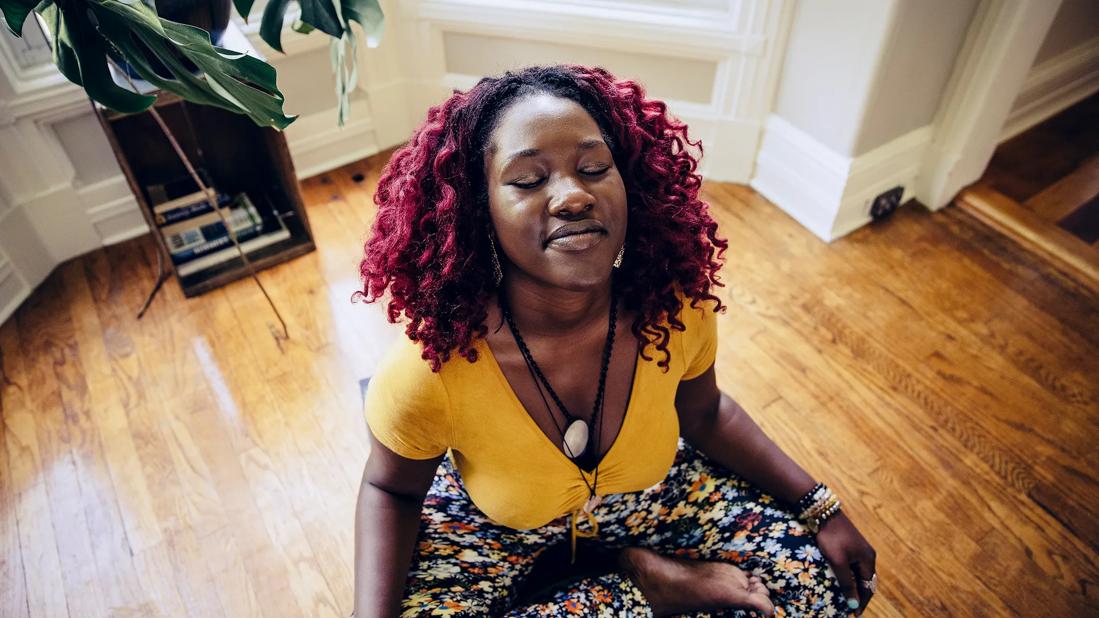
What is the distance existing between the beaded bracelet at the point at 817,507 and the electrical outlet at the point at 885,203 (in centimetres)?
134

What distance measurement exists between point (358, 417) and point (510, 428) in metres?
0.86

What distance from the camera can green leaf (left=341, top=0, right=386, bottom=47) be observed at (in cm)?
145

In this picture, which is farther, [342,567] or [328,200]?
[328,200]

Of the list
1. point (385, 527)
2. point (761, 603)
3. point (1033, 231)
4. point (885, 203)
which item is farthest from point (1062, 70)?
point (385, 527)

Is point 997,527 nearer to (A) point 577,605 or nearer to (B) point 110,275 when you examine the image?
(A) point 577,605

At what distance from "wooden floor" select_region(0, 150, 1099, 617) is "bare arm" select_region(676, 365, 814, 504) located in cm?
46

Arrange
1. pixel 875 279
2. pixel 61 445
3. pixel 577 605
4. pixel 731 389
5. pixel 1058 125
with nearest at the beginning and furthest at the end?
1. pixel 577 605
2. pixel 61 445
3. pixel 731 389
4. pixel 875 279
5. pixel 1058 125

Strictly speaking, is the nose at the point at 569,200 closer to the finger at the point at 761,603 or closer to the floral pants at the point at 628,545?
the floral pants at the point at 628,545

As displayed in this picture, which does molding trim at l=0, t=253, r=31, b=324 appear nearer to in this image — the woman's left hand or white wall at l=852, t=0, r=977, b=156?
the woman's left hand

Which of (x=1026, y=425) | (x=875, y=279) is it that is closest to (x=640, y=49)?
(x=875, y=279)

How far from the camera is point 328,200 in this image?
2379mm

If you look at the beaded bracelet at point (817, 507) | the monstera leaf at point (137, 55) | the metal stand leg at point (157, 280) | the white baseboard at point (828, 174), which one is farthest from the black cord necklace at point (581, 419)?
the metal stand leg at point (157, 280)

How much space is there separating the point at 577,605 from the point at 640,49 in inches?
66.3

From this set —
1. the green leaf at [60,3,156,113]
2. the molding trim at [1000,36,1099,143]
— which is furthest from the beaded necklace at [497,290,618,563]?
the molding trim at [1000,36,1099,143]
